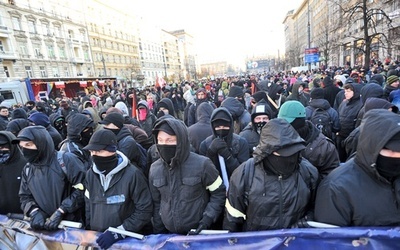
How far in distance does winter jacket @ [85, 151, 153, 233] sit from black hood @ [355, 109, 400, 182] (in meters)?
1.93

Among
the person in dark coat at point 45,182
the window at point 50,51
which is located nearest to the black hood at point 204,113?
the person in dark coat at point 45,182

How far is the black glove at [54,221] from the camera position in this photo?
2598 mm

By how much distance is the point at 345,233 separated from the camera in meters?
1.76

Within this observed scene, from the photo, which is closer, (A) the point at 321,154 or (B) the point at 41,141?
(A) the point at 321,154

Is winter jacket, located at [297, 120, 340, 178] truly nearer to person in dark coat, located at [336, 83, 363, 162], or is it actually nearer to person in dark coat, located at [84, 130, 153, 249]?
person in dark coat, located at [84, 130, 153, 249]

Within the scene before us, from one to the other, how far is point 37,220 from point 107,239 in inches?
36.7

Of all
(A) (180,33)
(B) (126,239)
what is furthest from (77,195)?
(A) (180,33)

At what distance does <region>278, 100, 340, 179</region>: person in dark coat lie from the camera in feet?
8.46

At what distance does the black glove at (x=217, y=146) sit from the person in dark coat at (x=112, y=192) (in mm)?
938

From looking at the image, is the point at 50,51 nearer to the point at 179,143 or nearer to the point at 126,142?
the point at 126,142

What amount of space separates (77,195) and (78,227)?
14.0 inches

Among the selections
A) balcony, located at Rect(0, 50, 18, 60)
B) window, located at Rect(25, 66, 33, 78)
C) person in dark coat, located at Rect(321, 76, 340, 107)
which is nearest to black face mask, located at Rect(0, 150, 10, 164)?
person in dark coat, located at Rect(321, 76, 340, 107)

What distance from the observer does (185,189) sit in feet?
7.82

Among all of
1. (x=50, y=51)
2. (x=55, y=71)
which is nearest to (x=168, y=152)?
(x=55, y=71)
